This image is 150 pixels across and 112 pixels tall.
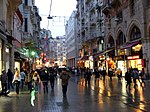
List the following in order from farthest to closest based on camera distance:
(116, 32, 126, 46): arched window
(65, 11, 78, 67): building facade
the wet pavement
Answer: (65, 11, 78, 67): building facade, (116, 32, 126, 46): arched window, the wet pavement

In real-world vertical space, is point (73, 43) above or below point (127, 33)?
above

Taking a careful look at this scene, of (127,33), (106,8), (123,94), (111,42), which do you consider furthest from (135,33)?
(123,94)

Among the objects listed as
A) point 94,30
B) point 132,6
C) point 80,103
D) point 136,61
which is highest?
point 94,30

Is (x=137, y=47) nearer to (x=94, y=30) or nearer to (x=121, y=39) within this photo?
(x=121, y=39)

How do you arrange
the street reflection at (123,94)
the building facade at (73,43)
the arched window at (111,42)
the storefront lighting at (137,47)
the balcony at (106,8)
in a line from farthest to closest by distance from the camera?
the building facade at (73,43), the arched window at (111,42), the balcony at (106,8), the storefront lighting at (137,47), the street reflection at (123,94)

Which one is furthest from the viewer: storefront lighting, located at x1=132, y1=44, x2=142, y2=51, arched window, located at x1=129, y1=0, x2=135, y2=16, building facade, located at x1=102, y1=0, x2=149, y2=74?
arched window, located at x1=129, y1=0, x2=135, y2=16

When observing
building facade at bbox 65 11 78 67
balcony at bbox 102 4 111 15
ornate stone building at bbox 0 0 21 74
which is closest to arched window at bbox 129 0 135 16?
balcony at bbox 102 4 111 15

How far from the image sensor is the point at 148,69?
36188 millimetres

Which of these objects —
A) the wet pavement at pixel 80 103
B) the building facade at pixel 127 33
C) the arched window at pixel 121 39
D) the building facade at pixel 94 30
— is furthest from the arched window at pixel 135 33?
the wet pavement at pixel 80 103

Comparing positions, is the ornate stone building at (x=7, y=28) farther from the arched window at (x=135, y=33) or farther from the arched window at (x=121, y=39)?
the arched window at (x=121, y=39)

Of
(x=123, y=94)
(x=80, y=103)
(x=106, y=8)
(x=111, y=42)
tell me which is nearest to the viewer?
(x=80, y=103)

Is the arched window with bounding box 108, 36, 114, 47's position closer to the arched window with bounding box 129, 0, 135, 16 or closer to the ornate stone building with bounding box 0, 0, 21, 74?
the arched window with bounding box 129, 0, 135, 16

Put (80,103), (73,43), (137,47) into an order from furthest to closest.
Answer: (73,43) → (137,47) → (80,103)

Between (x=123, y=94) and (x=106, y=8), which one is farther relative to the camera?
(x=106, y=8)
